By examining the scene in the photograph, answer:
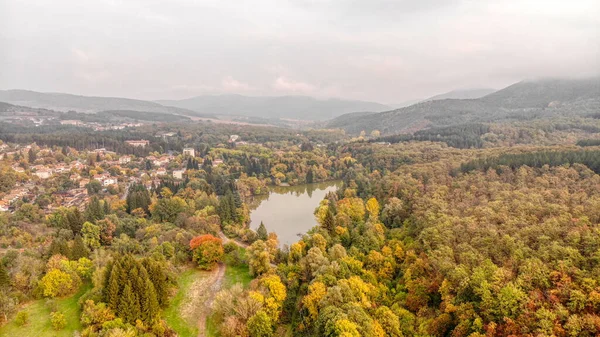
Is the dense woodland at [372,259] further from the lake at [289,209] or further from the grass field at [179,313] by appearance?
the lake at [289,209]

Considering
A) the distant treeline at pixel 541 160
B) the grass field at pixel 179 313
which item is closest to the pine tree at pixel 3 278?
the grass field at pixel 179 313

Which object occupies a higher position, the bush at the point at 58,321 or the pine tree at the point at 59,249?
the pine tree at the point at 59,249

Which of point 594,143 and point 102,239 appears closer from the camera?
point 102,239

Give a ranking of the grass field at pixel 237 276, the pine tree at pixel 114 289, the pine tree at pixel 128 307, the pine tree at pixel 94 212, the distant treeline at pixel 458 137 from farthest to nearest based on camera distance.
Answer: the distant treeline at pixel 458 137
the pine tree at pixel 94 212
the grass field at pixel 237 276
the pine tree at pixel 114 289
the pine tree at pixel 128 307

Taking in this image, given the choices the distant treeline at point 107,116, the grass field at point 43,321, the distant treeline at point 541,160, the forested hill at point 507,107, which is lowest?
the grass field at point 43,321

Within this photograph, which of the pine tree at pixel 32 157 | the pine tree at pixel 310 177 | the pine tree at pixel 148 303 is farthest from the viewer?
the pine tree at pixel 310 177

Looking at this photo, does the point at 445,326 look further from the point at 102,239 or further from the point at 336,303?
the point at 102,239

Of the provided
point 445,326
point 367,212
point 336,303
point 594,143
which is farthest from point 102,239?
point 594,143
